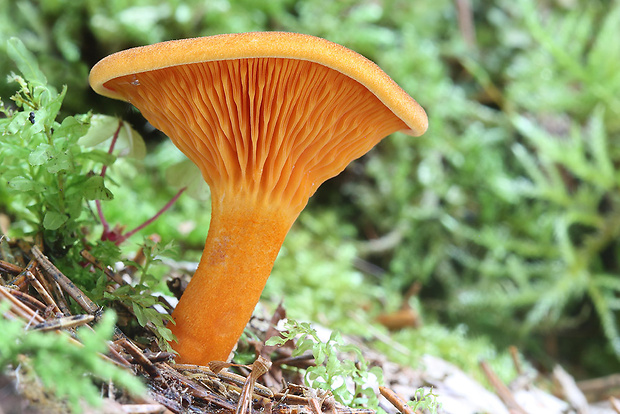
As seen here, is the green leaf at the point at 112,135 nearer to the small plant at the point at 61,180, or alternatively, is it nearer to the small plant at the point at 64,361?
the small plant at the point at 61,180

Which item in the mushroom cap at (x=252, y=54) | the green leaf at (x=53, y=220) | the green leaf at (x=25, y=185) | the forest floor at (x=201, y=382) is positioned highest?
the mushroom cap at (x=252, y=54)

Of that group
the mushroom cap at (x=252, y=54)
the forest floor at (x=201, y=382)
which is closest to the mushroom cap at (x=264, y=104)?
the mushroom cap at (x=252, y=54)

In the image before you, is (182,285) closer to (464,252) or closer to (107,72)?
(107,72)

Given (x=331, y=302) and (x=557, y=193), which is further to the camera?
(x=557, y=193)

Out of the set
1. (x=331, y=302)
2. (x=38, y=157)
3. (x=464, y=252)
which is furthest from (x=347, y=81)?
(x=464, y=252)

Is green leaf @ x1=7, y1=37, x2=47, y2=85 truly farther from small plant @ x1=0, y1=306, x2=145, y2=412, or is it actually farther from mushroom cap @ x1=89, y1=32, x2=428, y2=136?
small plant @ x1=0, y1=306, x2=145, y2=412

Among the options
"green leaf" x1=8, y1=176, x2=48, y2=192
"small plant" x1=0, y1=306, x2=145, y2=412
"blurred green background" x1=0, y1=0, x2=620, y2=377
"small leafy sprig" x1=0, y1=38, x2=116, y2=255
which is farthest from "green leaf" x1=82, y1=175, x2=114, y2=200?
"blurred green background" x1=0, y1=0, x2=620, y2=377
